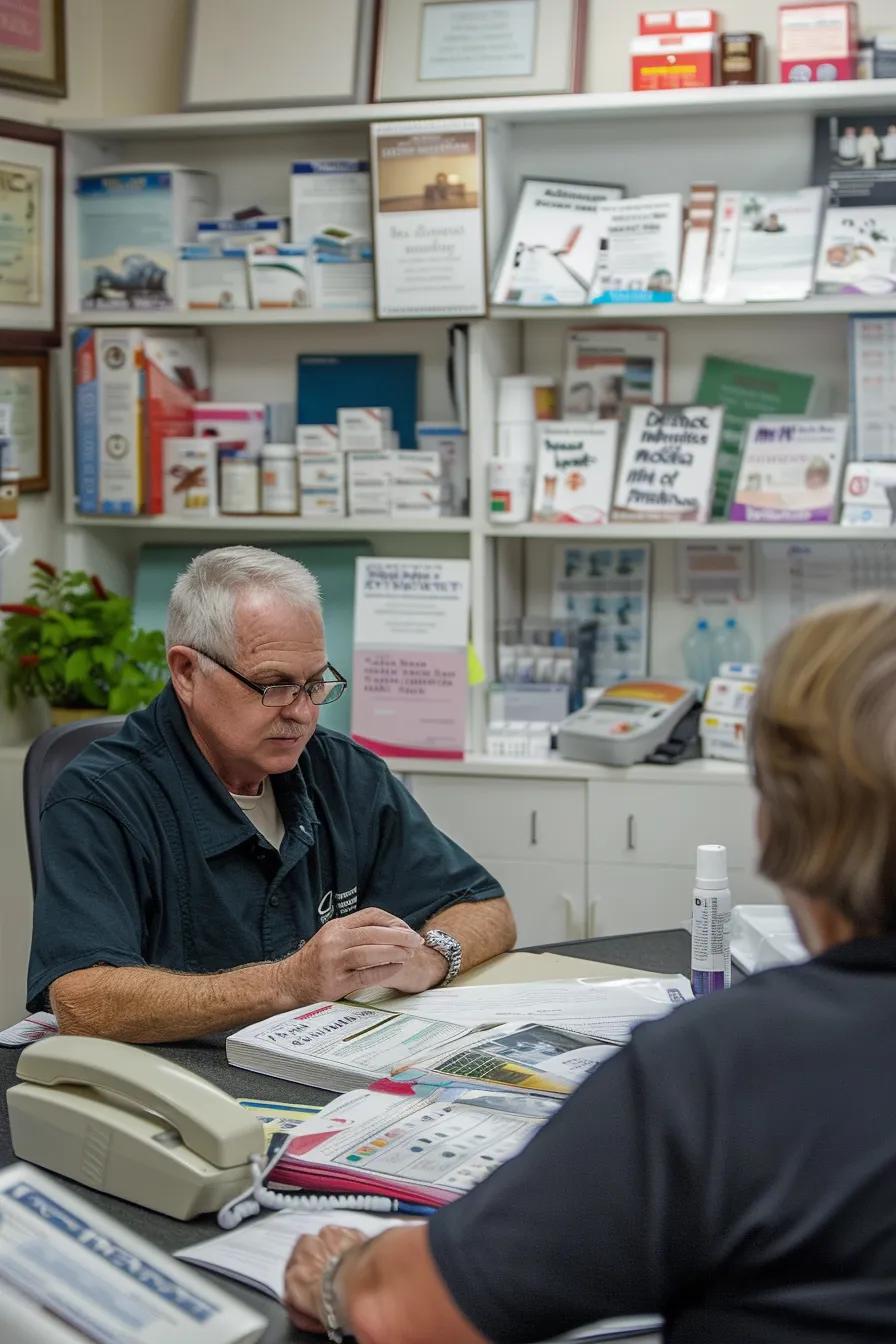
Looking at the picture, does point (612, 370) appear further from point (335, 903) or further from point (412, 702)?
point (335, 903)

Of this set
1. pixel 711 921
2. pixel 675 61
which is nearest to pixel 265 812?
pixel 711 921

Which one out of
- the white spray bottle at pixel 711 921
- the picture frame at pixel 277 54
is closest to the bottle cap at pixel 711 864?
the white spray bottle at pixel 711 921

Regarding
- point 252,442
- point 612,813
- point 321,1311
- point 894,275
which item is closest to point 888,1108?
→ point 321,1311

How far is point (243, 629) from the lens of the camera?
6.84 ft

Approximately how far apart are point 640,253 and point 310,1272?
272cm

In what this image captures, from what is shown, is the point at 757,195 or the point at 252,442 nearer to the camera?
the point at 757,195

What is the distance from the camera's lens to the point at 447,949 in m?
2.00

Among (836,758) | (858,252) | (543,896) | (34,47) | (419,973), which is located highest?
(34,47)

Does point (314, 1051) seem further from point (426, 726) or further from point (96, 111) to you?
point (96, 111)

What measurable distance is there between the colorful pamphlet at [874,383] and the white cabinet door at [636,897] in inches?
39.9

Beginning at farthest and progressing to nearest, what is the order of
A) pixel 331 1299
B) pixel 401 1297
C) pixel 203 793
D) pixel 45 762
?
pixel 45 762 → pixel 203 793 → pixel 331 1299 → pixel 401 1297

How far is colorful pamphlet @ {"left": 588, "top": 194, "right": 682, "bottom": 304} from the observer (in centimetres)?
343

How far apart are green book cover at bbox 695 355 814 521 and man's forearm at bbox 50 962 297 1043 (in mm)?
2122

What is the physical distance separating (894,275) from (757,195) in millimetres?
356
